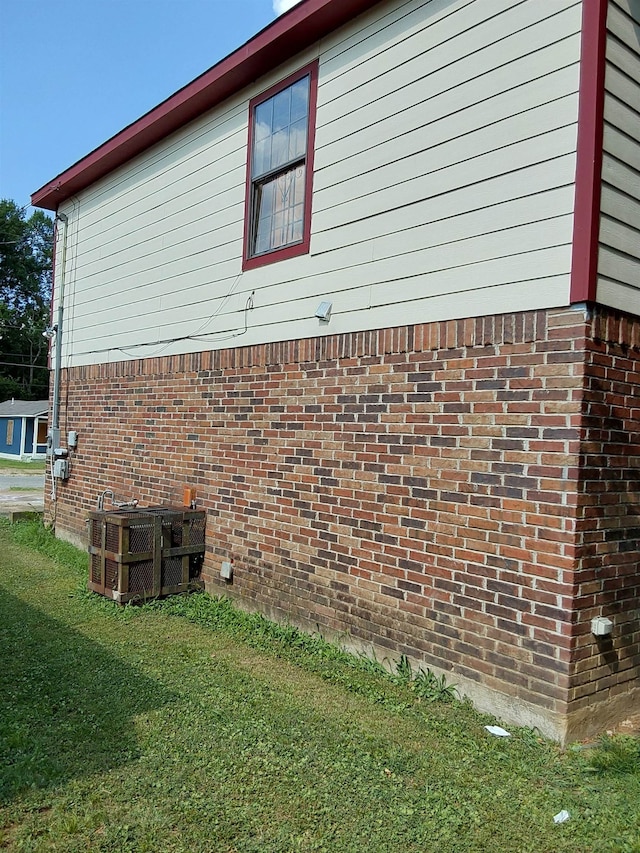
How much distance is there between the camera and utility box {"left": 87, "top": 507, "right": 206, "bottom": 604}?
6375mm

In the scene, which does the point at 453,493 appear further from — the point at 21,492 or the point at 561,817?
the point at 21,492

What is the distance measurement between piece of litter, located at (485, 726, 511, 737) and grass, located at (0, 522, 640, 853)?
0.06 meters

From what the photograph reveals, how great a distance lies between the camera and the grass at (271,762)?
289 centimetres

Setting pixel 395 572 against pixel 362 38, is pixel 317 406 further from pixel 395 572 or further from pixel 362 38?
pixel 362 38

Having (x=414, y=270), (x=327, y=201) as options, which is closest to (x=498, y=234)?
(x=414, y=270)

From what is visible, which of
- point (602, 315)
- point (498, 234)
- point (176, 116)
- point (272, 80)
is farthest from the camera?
point (176, 116)

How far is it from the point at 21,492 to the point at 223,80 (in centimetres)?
1448

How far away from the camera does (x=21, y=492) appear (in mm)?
18234

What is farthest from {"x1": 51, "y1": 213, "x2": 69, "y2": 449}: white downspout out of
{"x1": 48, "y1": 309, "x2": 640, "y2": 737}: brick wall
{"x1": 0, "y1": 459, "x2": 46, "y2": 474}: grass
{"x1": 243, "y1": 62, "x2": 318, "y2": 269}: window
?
{"x1": 0, "y1": 459, "x2": 46, "y2": 474}: grass

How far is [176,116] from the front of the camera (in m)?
7.64

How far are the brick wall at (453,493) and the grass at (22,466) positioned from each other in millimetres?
22501

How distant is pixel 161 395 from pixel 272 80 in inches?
140

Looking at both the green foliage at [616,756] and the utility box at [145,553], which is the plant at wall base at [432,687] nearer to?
the green foliage at [616,756]

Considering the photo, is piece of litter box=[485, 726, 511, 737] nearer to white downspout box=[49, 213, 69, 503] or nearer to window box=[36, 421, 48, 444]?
white downspout box=[49, 213, 69, 503]
